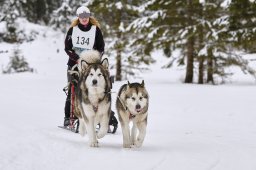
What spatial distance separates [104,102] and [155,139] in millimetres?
1499

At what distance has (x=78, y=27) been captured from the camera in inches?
292

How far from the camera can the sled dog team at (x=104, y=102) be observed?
612 cm

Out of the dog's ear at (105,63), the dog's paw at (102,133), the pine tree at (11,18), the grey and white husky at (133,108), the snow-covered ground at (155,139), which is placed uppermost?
the pine tree at (11,18)

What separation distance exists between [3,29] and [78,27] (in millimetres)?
30460

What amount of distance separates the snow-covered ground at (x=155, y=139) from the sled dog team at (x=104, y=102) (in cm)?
25

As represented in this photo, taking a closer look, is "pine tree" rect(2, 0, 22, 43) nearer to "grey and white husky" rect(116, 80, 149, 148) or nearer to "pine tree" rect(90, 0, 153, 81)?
"pine tree" rect(90, 0, 153, 81)

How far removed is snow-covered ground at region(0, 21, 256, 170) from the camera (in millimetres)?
5215

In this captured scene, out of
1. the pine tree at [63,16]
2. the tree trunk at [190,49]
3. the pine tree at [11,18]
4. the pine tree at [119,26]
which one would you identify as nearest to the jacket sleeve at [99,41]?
the tree trunk at [190,49]

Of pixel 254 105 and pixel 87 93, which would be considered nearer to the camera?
pixel 87 93

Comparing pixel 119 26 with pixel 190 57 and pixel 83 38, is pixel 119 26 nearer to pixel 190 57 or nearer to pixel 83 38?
pixel 190 57

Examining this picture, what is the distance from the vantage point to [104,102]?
6.30 metres

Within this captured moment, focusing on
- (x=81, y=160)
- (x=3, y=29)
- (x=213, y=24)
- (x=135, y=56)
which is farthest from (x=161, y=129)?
(x=3, y=29)

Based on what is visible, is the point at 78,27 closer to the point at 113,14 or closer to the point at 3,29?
the point at 113,14

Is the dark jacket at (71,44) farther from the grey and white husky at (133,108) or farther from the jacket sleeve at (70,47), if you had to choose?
the grey and white husky at (133,108)
